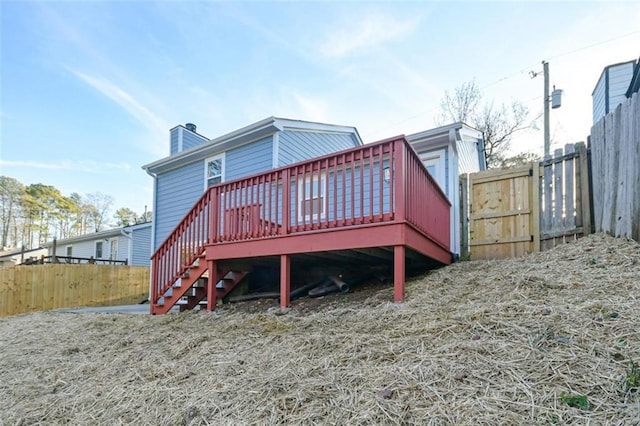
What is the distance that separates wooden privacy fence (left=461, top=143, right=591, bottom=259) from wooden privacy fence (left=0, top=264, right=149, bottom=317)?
12282mm

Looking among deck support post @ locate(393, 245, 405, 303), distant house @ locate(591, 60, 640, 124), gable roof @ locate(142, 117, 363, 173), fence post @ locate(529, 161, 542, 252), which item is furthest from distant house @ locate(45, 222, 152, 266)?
distant house @ locate(591, 60, 640, 124)

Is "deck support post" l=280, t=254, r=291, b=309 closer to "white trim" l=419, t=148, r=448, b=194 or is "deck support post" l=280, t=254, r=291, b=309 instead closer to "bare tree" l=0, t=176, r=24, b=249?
"white trim" l=419, t=148, r=448, b=194

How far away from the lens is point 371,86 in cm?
1411

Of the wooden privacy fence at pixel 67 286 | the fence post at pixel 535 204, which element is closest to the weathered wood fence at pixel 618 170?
the fence post at pixel 535 204

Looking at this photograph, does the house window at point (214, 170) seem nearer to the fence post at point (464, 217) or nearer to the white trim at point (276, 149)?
the white trim at point (276, 149)

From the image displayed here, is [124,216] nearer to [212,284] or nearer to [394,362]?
[212,284]

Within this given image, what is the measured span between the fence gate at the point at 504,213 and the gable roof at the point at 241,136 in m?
4.30

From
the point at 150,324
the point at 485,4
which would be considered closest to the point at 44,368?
the point at 150,324

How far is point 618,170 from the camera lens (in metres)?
4.36

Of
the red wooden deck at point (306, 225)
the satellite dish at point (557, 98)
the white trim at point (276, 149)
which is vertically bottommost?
the red wooden deck at point (306, 225)

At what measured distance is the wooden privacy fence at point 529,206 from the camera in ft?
18.0

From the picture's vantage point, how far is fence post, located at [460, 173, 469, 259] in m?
6.77

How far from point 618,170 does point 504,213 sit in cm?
Answer: 208

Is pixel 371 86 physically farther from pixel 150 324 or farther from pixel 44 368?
pixel 44 368
